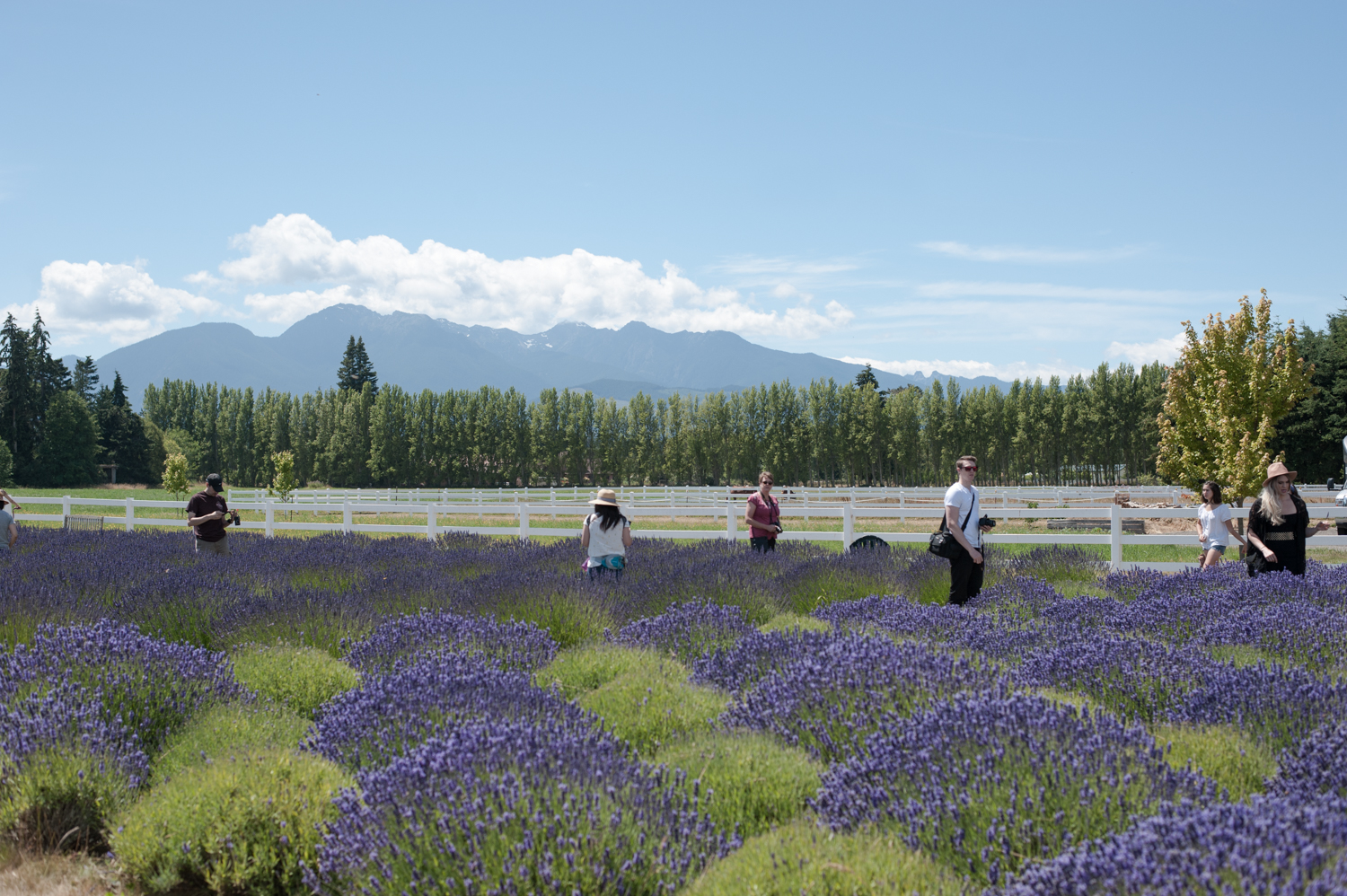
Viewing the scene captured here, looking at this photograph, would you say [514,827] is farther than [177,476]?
No

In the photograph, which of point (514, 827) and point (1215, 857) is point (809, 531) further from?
point (1215, 857)

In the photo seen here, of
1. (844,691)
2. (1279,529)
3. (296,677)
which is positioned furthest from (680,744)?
(1279,529)

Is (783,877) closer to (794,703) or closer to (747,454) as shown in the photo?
(794,703)

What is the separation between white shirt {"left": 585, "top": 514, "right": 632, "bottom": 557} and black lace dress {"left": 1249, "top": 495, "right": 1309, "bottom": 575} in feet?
18.9

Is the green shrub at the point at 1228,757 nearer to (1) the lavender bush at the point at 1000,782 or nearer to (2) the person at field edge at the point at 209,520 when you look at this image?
(1) the lavender bush at the point at 1000,782

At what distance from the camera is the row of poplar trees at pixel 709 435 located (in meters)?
67.5

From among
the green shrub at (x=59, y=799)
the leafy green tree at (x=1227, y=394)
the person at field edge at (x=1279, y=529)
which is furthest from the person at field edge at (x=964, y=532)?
the leafy green tree at (x=1227, y=394)

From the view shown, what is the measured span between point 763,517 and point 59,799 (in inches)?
279

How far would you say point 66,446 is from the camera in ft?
233

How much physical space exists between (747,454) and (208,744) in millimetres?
72233

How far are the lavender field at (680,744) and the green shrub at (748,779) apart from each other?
0.01 metres

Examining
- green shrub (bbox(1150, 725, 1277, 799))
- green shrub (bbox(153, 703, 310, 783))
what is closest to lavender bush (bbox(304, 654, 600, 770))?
green shrub (bbox(153, 703, 310, 783))

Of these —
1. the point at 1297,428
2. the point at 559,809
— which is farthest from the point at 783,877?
the point at 1297,428

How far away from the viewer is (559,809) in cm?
281
